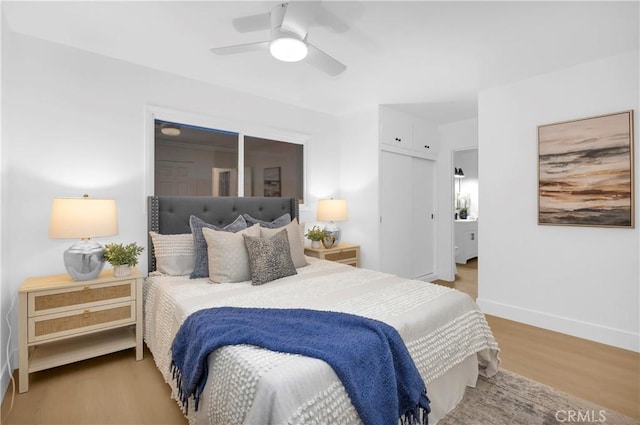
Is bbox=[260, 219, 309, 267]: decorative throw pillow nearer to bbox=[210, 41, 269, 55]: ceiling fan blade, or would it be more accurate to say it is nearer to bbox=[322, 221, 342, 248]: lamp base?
bbox=[322, 221, 342, 248]: lamp base

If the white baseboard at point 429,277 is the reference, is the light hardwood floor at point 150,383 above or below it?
below

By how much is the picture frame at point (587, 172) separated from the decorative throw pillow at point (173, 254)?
3.40 m

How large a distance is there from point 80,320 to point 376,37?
3.05 metres

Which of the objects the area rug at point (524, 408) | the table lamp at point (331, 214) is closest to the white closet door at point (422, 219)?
the table lamp at point (331, 214)

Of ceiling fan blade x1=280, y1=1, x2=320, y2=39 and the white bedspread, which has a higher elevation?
ceiling fan blade x1=280, y1=1, x2=320, y2=39

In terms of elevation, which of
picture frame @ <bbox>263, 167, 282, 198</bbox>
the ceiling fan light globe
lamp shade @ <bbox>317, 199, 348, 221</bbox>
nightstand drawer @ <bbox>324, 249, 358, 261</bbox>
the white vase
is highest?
the ceiling fan light globe

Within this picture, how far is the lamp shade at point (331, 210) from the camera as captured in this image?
394 cm

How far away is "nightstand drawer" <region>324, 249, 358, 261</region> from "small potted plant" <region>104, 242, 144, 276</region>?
2.07 metres

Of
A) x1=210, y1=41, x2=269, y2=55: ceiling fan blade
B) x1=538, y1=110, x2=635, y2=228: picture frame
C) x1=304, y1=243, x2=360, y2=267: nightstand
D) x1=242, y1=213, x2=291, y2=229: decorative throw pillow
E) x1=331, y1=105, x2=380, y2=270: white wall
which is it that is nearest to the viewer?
x1=210, y1=41, x2=269, y2=55: ceiling fan blade

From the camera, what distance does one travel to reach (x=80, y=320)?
2.27 metres

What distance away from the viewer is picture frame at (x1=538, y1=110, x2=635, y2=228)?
106 inches

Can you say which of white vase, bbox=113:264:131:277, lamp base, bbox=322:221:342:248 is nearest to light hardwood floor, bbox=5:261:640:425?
white vase, bbox=113:264:131:277

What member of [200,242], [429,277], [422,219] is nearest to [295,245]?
[200,242]
